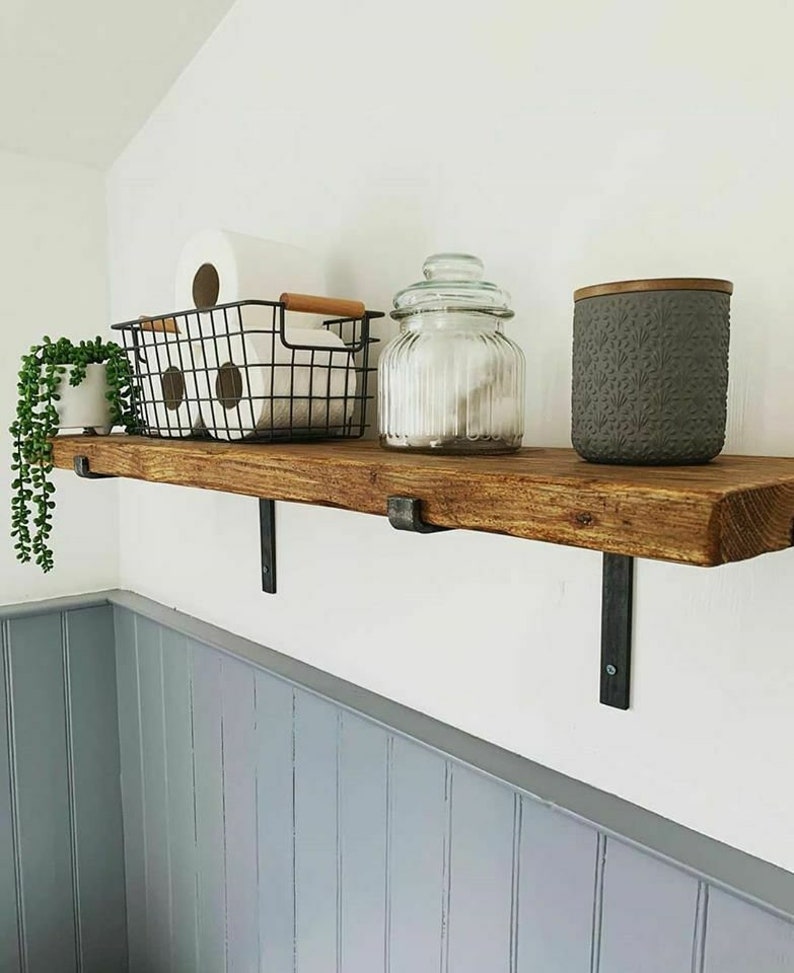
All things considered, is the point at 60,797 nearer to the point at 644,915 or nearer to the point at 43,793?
the point at 43,793

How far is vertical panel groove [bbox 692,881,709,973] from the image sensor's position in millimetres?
751

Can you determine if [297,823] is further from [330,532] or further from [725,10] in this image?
[725,10]

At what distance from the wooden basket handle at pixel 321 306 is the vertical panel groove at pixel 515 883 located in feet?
1.79

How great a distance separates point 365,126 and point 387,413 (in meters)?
0.46

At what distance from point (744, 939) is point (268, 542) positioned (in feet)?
2.49

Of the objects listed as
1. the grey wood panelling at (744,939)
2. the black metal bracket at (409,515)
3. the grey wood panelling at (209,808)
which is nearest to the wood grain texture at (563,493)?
the black metal bracket at (409,515)

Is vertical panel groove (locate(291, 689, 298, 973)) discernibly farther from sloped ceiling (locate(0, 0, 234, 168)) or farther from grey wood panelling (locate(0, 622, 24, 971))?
sloped ceiling (locate(0, 0, 234, 168))

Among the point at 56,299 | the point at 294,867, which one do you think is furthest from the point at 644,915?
the point at 56,299

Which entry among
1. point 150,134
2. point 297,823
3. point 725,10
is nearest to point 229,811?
point 297,823

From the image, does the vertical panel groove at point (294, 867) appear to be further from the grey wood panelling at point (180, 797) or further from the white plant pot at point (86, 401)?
the white plant pot at point (86, 401)

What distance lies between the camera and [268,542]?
4.07 feet

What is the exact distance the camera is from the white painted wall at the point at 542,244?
0.71m

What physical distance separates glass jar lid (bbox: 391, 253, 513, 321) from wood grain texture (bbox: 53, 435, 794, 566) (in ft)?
0.43

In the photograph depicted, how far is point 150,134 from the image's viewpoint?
1.46 meters
